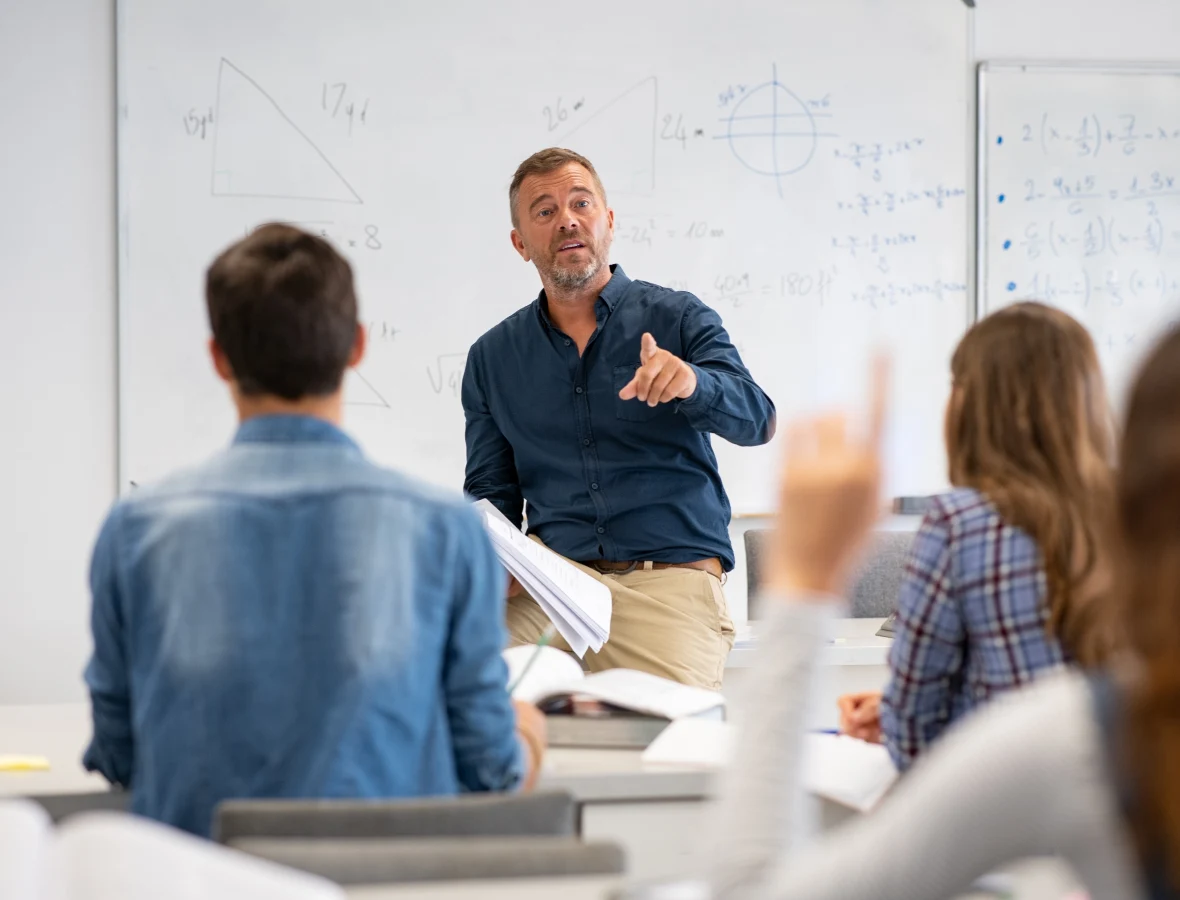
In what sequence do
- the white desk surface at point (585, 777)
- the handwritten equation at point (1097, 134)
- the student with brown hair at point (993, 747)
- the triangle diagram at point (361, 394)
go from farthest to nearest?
the handwritten equation at point (1097, 134)
the triangle diagram at point (361, 394)
the white desk surface at point (585, 777)
the student with brown hair at point (993, 747)

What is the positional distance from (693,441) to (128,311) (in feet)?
6.01

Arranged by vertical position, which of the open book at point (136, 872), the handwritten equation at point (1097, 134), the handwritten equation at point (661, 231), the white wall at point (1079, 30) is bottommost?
the open book at point (136, 872)

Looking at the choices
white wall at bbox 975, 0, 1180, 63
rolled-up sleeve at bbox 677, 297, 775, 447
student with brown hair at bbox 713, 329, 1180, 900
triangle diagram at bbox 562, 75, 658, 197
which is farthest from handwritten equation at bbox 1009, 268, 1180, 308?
student with brown hair at bbox 713, 329, 1180, 900

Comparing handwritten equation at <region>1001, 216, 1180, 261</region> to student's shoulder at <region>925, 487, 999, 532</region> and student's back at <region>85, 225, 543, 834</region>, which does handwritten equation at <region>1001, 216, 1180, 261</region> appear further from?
student's back at <region>85, 225, 543, 834</region>

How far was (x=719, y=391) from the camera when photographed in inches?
104

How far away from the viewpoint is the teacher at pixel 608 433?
2.76m

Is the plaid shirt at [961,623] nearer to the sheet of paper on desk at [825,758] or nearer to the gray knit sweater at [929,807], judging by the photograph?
the sheet of paper on desk at [825,758]

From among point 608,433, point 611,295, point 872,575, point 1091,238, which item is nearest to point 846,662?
point 872,575

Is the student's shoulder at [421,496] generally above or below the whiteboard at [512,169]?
below

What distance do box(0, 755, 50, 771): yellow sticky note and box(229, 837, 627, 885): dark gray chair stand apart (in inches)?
30.1

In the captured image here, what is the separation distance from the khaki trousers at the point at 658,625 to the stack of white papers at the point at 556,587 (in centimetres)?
29

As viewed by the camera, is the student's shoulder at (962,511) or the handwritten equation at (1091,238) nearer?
the student's shoulder at (962,511)

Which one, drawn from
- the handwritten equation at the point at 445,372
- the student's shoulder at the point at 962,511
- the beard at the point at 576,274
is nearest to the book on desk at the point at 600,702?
the student's shoulder at the point at 962,511

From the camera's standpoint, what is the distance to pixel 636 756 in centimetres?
180
